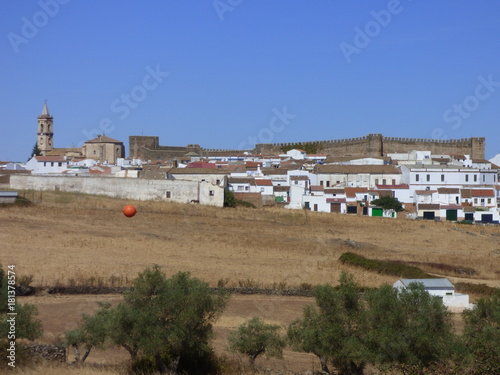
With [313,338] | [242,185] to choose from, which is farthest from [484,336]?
[242,185]

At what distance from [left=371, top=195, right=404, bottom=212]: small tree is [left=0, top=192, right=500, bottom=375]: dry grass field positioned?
4709 mm

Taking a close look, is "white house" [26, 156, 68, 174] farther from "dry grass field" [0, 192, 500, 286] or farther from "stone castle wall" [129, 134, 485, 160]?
"stone castle wall" [129, 134, 485, 160]

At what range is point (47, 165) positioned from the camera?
64312 mm

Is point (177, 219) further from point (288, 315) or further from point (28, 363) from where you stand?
point (28, 363)

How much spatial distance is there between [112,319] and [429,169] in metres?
43.1

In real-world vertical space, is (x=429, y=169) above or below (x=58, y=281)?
above

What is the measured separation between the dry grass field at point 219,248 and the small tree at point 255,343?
654 mm

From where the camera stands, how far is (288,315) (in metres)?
22.1

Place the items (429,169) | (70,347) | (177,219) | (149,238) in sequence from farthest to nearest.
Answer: (429,169) < (177,219) < (149,238) < (70,347)

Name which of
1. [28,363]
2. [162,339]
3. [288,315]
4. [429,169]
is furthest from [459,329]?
→ [429,169]

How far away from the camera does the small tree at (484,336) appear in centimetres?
1357

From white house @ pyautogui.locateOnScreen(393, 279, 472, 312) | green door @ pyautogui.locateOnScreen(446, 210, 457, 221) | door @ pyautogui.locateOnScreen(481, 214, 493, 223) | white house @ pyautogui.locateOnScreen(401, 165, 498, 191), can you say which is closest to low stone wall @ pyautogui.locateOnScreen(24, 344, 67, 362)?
white house @ pyautogui.locateOnScreen(393, 279, 472, 312)

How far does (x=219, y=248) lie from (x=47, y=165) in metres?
35.8

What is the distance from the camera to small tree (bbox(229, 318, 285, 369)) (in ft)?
53.8
